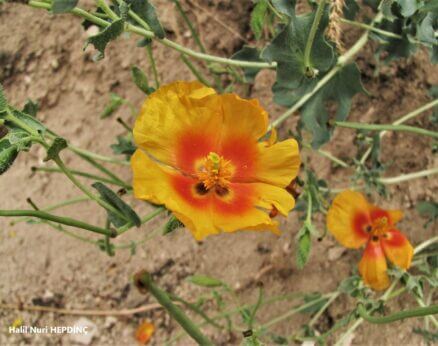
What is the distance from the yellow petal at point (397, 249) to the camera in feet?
4.87

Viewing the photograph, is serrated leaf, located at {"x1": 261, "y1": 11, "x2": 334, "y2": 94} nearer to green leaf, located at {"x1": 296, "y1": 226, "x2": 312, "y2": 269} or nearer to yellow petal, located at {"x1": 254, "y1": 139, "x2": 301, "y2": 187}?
yellow petal, located at {"x1": 254, "y1": 139, "x2": 301, "y2": 187}

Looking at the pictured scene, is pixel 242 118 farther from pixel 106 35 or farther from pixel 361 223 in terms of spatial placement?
pixel 361 223

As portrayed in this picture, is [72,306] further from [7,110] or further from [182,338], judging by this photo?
[7,110]

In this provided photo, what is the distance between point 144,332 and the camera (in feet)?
6.33

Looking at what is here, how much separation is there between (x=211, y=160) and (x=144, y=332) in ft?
3.25

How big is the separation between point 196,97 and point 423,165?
1172mm

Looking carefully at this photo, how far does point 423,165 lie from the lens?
1.94m

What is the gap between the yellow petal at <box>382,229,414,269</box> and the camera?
4.87 ft

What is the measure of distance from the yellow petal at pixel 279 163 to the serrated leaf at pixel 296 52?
235 millimetres

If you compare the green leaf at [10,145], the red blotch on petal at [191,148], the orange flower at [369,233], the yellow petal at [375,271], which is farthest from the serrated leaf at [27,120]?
the yellow petal at [375,271]

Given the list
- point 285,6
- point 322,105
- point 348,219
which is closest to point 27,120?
point 285,6

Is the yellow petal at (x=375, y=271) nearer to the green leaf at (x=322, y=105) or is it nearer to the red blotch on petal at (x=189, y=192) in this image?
the green leaf at (x=322, y=105)

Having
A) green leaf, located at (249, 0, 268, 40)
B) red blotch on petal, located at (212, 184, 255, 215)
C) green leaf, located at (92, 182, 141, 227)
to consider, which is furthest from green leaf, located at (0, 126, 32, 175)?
green leaf, located at (249, 0, 268, 40)

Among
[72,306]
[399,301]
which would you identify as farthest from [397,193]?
[72,306]
